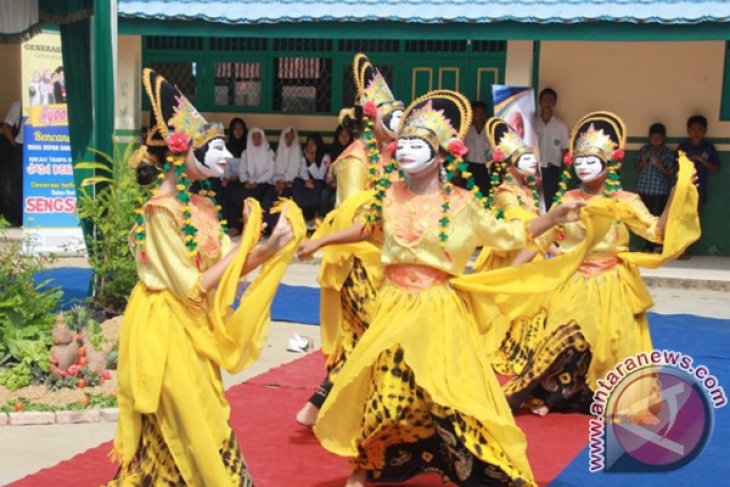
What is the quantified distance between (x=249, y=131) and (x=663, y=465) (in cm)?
963

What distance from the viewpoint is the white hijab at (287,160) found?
1447 centimetres

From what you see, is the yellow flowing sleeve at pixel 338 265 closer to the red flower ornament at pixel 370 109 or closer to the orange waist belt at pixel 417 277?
the red flower ornament at pixel 370 109

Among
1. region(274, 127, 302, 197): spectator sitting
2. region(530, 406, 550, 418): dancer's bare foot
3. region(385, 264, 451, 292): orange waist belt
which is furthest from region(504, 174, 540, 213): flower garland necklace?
region(274, 127, 302, 197): spectator sitting

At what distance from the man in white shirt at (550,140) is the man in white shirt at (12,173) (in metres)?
6.45

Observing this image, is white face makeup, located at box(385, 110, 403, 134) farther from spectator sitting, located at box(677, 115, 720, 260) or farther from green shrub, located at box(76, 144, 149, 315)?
spectator sitting, located at box(677, 115, 720, 260)

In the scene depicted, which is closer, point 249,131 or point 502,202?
point 502,202

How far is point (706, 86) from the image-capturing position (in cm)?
1328

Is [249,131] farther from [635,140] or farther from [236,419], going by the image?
[236,419]

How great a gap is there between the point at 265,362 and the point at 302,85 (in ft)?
24.3

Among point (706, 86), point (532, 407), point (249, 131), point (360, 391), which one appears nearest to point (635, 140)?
point (706, 86)

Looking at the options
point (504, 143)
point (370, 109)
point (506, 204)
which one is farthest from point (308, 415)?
point (504, 143)

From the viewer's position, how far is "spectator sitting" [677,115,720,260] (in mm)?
12914

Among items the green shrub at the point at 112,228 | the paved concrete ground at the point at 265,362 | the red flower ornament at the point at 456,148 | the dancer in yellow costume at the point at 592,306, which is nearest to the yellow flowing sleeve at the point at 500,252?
the dancer in yellow costume at the point at 592,306

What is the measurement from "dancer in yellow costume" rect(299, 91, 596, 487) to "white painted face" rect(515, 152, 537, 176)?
2691 millimetres
